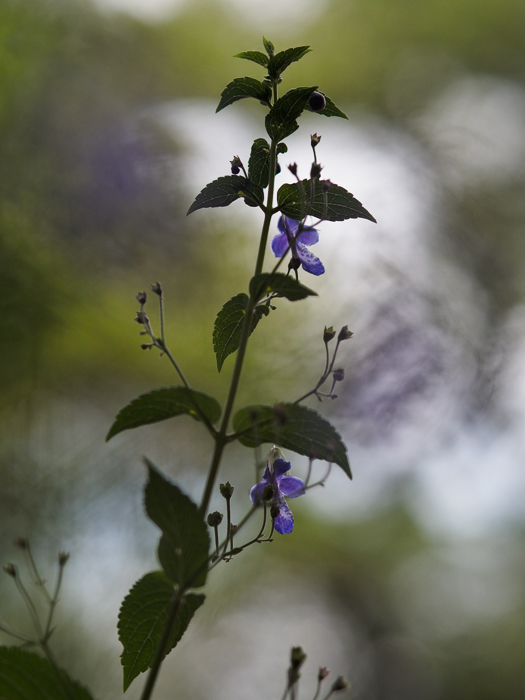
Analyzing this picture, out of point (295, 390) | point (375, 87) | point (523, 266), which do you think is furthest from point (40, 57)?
point (523, 266)

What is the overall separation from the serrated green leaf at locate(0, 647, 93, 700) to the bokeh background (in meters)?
1.86

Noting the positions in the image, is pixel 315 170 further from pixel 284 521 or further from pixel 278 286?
pixel 284 521

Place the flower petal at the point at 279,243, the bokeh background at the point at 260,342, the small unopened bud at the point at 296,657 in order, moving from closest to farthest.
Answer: the small unopened bud at the point at 296,657, the flower petal at the point at 279,243, the bokeh background at the point at 260,342

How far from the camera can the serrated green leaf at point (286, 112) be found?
1.14 feet

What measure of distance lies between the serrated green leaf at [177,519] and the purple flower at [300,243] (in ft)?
0.63

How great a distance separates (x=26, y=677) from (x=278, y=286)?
229mm

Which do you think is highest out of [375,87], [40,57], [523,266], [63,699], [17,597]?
→ [375,87]

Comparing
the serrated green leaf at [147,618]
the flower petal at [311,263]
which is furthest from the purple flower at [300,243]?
Result: the serrated green leaf at [147,618]

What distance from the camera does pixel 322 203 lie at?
1.25 ft

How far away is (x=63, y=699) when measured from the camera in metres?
0.26

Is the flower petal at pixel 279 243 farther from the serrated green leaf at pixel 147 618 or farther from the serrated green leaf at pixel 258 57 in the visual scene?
the serrated green leaf at pixel 147 618

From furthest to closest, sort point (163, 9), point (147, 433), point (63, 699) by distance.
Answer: point (163, 9) → point (147, 433) → point (63, 699)

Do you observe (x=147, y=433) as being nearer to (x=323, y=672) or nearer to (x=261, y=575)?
(x=261, y=575)

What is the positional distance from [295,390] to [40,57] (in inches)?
77.4
